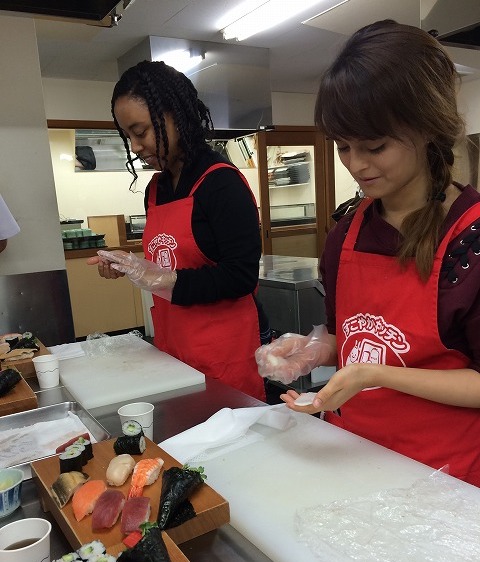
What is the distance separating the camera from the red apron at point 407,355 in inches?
40.2

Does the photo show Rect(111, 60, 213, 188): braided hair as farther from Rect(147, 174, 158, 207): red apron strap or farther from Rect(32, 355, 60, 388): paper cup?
Rect(32, 355, 60, 388): paper cup

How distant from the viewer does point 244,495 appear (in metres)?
0.92

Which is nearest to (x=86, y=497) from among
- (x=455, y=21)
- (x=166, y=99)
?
(x=166, y=99)

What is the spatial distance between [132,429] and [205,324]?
702 mm

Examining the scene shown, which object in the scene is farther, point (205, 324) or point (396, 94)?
point (205, 324)

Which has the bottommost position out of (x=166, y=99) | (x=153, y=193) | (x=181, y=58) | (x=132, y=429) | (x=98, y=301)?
(x=98, y=301)

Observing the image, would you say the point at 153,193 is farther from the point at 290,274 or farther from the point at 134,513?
the point at 290,274

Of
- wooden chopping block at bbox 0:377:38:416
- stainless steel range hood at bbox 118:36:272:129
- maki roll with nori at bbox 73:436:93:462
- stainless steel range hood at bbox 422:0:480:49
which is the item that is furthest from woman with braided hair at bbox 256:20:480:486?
stainless steel range hood at bbox 118:36:272:129

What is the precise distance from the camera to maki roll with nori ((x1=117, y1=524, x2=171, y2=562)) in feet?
2.04

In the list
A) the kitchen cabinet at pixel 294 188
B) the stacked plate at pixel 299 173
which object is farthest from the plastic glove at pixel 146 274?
the stacked plate at pixel 299 173

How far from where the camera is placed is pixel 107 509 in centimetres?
76

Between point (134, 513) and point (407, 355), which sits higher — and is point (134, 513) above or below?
below

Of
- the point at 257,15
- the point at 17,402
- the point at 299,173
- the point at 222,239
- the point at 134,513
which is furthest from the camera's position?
the point at 299,173

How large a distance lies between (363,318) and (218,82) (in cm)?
402
